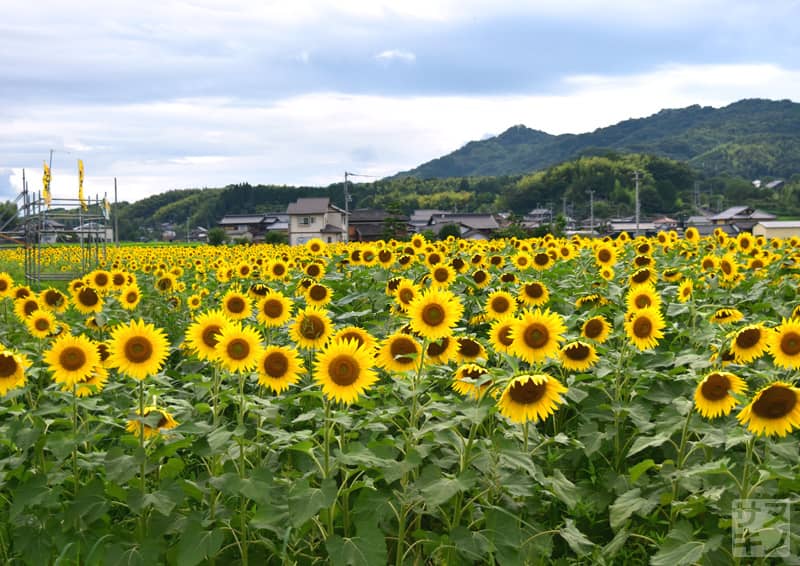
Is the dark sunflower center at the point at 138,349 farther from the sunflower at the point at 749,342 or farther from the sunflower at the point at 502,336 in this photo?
the sunflower at the point at 749,342

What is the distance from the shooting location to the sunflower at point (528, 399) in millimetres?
3117

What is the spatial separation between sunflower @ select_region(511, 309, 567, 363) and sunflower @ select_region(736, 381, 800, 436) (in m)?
0.96

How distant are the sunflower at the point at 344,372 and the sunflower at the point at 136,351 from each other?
90 centimetres

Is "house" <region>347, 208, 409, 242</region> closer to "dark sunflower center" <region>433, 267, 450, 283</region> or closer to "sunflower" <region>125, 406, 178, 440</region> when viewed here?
"dark sunflower center" <region>433, 267, 450, 283</region>

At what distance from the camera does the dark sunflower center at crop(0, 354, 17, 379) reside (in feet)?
11.5

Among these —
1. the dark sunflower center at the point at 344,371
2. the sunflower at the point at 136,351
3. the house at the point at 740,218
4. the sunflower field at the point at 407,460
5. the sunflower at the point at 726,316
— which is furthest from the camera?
the house at the point at 740,218

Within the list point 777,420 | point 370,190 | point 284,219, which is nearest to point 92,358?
point 777,420

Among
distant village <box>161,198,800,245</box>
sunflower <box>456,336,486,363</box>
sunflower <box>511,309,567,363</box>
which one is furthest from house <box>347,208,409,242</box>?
sunflower <box>511,309,567,363</box>

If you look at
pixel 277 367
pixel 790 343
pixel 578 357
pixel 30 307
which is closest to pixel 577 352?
pixel 578 357

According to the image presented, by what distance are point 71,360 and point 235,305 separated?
1468 millimetres

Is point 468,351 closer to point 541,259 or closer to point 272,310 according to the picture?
point 272,310

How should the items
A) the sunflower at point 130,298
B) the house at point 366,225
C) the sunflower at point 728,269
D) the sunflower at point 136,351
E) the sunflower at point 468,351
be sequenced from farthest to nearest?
the house at point 366,225 → the sunflower at point 728,269 → the sunflower at point 130,298 → the sunflower at point 468,351 → the sunflower at point 136,351

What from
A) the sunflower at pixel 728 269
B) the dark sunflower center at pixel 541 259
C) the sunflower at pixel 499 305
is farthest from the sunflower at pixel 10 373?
the sunflower at pixel 728 269

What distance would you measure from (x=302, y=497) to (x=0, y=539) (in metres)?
1.86
